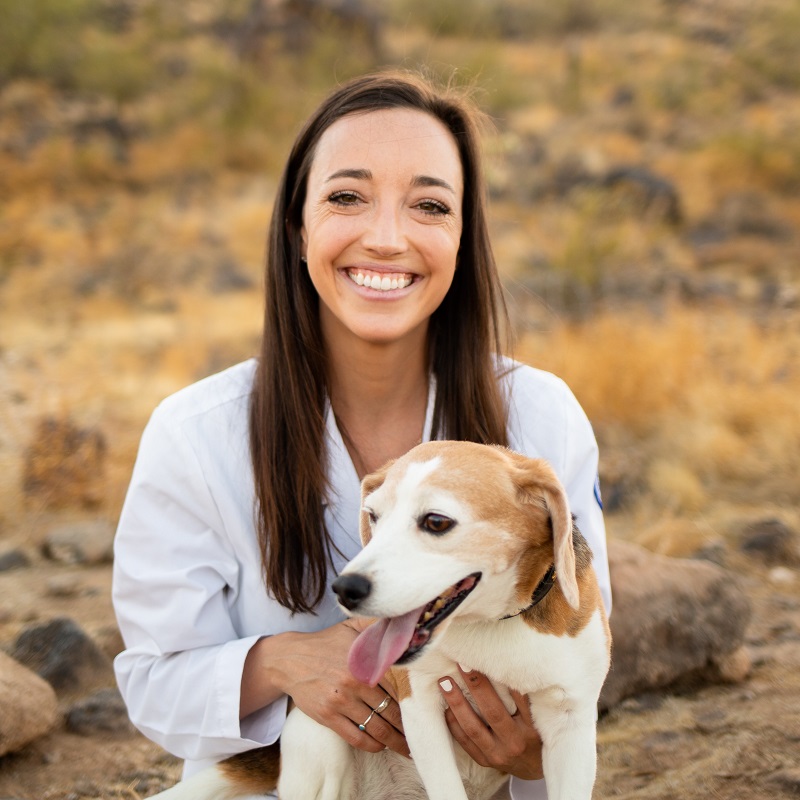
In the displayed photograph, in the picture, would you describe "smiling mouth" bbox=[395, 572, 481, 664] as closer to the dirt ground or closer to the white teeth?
the white teeth

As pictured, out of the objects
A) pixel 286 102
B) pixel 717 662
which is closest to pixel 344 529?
pixel 717 662

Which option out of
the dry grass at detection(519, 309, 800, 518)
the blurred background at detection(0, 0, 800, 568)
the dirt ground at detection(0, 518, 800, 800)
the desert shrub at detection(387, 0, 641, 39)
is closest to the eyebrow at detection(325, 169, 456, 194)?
the blurred background at detection(0, 0, 800, 568)

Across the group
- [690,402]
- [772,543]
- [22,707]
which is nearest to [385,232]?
[22,707]

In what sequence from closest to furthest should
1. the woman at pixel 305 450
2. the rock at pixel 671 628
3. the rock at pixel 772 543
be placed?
the woman at pixel 305 450 → the rock at pixel 671 628 → the rock at pixel 772 543

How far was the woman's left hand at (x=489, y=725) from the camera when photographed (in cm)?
251

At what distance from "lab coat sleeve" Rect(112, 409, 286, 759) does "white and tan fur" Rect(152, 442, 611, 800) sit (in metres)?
0.22

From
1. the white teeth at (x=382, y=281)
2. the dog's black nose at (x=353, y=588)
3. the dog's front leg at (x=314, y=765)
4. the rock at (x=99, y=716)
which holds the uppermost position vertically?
the white teeth at (x=382, y=281)

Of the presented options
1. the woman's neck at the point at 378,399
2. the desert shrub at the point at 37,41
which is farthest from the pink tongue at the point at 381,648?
the desert shrub at the point at 37,41

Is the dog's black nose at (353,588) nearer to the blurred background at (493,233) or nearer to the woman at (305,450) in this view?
the woman at (305,450)

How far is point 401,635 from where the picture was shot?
225 centimetres

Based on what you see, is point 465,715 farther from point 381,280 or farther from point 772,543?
point 772,543

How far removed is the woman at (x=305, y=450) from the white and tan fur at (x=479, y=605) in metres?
0.18

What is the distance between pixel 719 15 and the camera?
28.4m

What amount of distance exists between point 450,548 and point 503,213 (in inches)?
547
